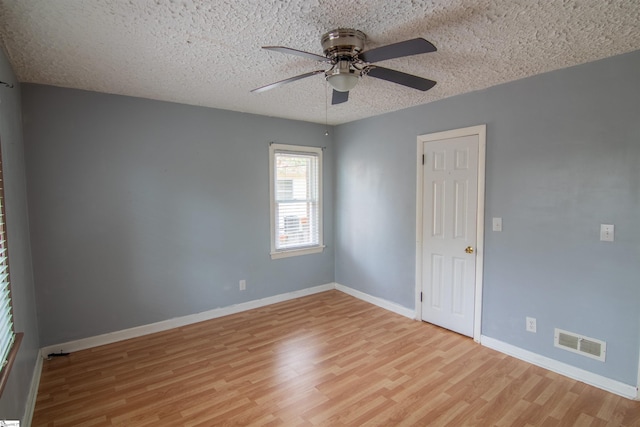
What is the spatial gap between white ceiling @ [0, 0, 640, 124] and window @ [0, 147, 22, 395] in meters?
0.99

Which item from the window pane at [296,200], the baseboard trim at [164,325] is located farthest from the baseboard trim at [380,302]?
the window pane at [296,200]

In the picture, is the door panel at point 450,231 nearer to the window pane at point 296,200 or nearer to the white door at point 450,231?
the white door at point 450,231

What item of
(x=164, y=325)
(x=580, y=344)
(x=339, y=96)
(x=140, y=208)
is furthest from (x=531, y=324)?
(x=140, y=208)

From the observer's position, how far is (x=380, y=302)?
414 cm

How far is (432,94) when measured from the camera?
3.18 m

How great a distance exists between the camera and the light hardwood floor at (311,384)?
6.94 feet

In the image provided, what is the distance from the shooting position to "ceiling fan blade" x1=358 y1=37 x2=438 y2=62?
1.58 metres

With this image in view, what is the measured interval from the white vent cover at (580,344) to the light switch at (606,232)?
2.56ft

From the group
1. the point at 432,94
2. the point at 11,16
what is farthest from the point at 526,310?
the point at 11,16

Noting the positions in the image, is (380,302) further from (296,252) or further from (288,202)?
(288,202)

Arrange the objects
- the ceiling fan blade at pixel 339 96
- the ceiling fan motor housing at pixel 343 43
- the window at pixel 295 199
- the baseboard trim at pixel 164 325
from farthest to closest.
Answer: the window at pixel 295 199, the baseboard trim at pixel 164 325, the ceiling fan blade at pixel 339 96, the ceiling fan motor housing at pixel 343 43

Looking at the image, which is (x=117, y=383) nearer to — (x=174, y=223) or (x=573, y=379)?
(x=174, y=223)

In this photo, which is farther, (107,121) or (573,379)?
(107,121)

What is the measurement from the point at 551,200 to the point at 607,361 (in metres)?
1.27
